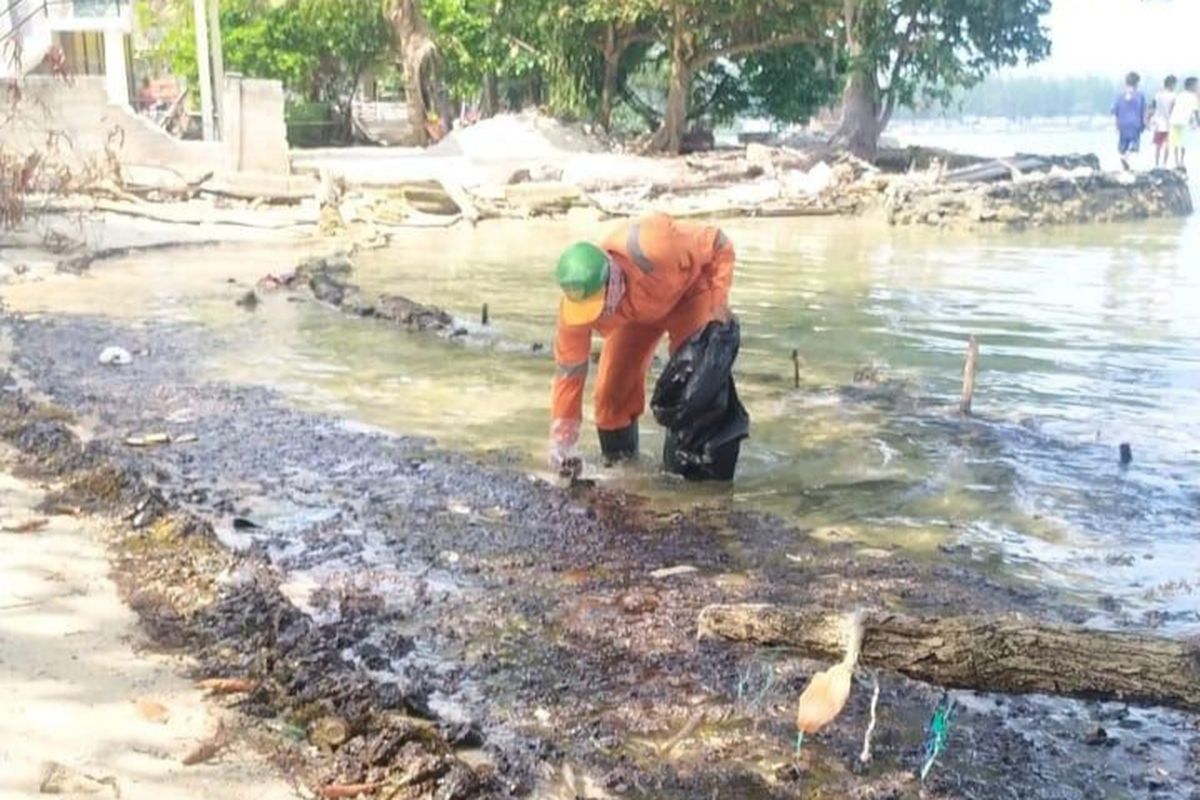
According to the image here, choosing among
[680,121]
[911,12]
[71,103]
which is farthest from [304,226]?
[911,12]

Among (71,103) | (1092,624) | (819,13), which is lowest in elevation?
(1092,624)

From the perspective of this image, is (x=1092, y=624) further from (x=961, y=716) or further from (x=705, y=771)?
(x=705, y=771)

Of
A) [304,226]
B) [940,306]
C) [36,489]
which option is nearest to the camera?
[36,489]

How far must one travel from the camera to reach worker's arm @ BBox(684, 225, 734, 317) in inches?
262

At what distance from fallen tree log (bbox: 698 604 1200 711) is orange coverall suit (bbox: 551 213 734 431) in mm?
2774

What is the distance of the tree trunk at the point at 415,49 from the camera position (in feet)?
103

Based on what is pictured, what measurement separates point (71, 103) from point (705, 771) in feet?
67.2

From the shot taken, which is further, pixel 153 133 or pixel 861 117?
pixel 861 117

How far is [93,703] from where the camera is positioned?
3934 mm

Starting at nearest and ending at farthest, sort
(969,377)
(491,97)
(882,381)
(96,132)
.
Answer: (969,377) < (882,381) < (96,132) < (491,97)

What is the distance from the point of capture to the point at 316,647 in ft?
A: 15.1

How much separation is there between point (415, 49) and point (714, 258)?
26635mm

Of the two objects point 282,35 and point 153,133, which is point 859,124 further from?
point 153,133

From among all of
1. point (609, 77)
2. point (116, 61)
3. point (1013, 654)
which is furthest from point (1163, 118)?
point (1013, 654)
